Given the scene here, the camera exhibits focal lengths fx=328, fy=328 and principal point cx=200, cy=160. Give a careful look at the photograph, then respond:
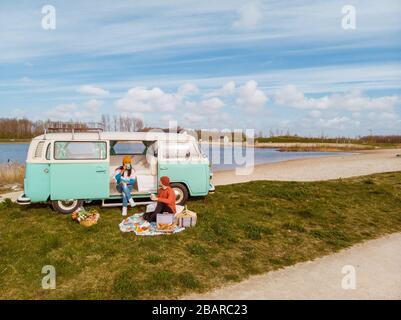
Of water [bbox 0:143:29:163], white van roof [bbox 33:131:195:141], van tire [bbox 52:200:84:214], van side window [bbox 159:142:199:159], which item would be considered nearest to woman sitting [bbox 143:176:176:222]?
van side window [bbox 159:142:199:159]

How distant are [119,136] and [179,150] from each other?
78.1 inches

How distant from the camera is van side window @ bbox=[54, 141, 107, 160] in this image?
9.69 metres

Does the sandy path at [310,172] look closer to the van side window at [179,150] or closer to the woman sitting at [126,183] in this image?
the van side window at [179,150]

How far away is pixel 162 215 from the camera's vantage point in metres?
8.62

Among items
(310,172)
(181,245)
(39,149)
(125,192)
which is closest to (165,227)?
(181,245)

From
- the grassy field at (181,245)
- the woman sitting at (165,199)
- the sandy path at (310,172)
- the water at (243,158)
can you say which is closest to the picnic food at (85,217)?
the grassy field at (181,245)

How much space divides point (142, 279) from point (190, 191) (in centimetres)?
487

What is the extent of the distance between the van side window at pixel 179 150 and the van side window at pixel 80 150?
197 centimetres

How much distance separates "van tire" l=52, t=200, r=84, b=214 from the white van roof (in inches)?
75.7

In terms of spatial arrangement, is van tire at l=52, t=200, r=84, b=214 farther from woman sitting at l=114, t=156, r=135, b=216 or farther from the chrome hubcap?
woman sitting at l=114, t=156, r=135, b=216

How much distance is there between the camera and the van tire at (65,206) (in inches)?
392
